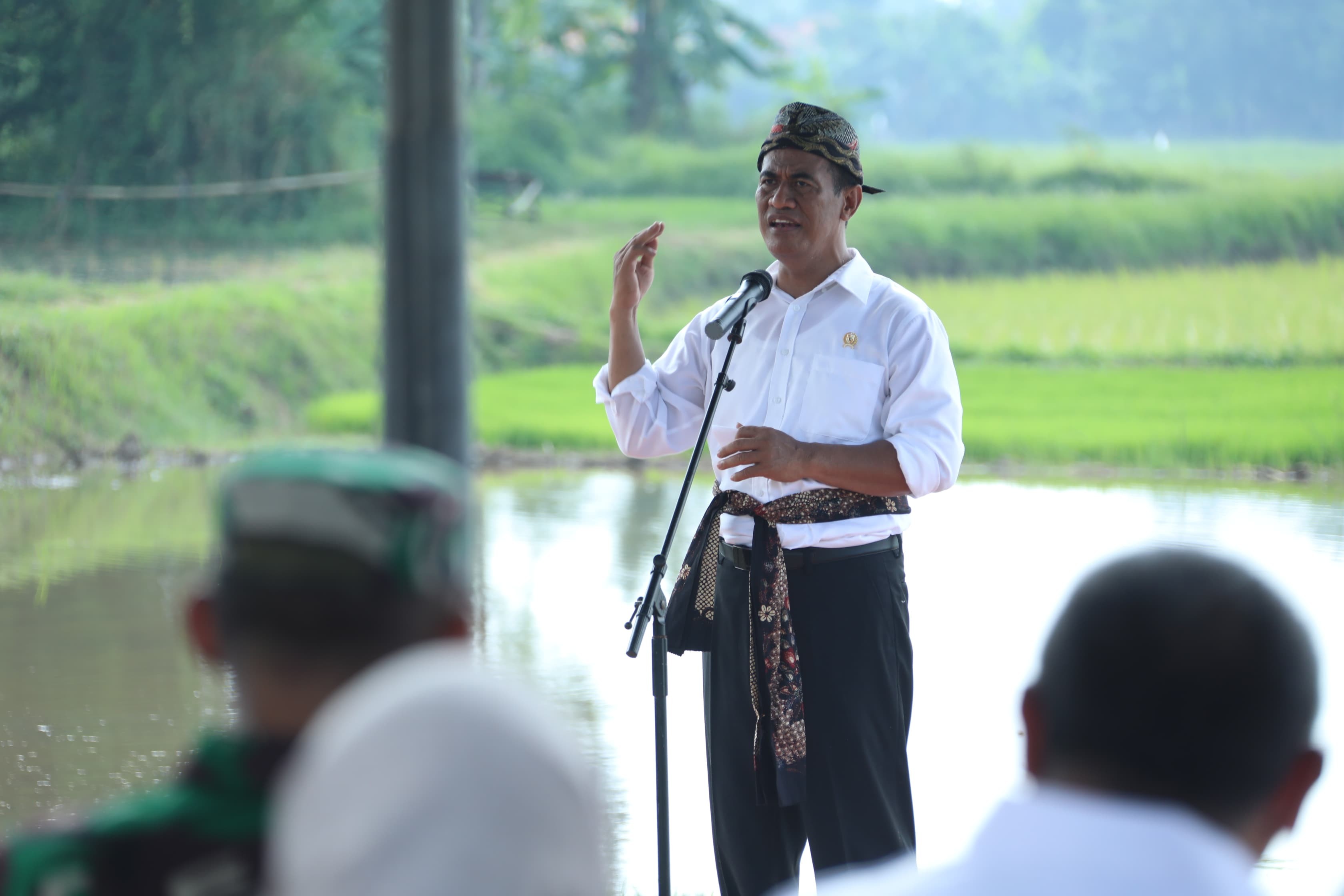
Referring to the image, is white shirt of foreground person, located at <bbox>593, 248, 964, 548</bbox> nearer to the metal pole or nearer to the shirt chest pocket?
the shirt chest pocket

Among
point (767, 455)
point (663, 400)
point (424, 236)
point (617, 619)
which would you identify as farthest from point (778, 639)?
point (617, 619)

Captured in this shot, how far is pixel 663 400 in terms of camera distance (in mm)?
2105

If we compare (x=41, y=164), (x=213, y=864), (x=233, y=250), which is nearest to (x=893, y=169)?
(x=233, y=250)

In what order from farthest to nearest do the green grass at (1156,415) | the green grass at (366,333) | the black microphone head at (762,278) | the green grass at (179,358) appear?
the green grass at (1156,415) < the green grass at (366,333) < the green grass at (179,358) < the black microphone head at (762,278)

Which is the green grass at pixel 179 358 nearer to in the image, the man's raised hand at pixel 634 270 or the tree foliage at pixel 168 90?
the tree foliage at pixel 168 90

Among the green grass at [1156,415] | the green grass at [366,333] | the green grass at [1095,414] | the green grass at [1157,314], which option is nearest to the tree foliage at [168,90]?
the green grass at [366,333]

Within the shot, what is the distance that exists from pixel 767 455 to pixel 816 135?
409 millimetres

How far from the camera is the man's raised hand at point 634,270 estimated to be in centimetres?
196

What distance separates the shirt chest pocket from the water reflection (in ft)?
2.45

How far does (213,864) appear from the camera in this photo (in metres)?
0.78

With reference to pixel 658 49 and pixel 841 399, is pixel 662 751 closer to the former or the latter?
pixel 841 399

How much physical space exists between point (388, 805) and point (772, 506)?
4.53 feet

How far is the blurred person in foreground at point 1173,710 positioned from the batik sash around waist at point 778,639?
1159 millimetres

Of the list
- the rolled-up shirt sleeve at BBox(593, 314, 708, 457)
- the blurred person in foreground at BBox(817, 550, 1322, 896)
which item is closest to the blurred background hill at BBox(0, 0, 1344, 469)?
the rolled-up shirt sleeve at BBox(593, 314, 708, 457)
